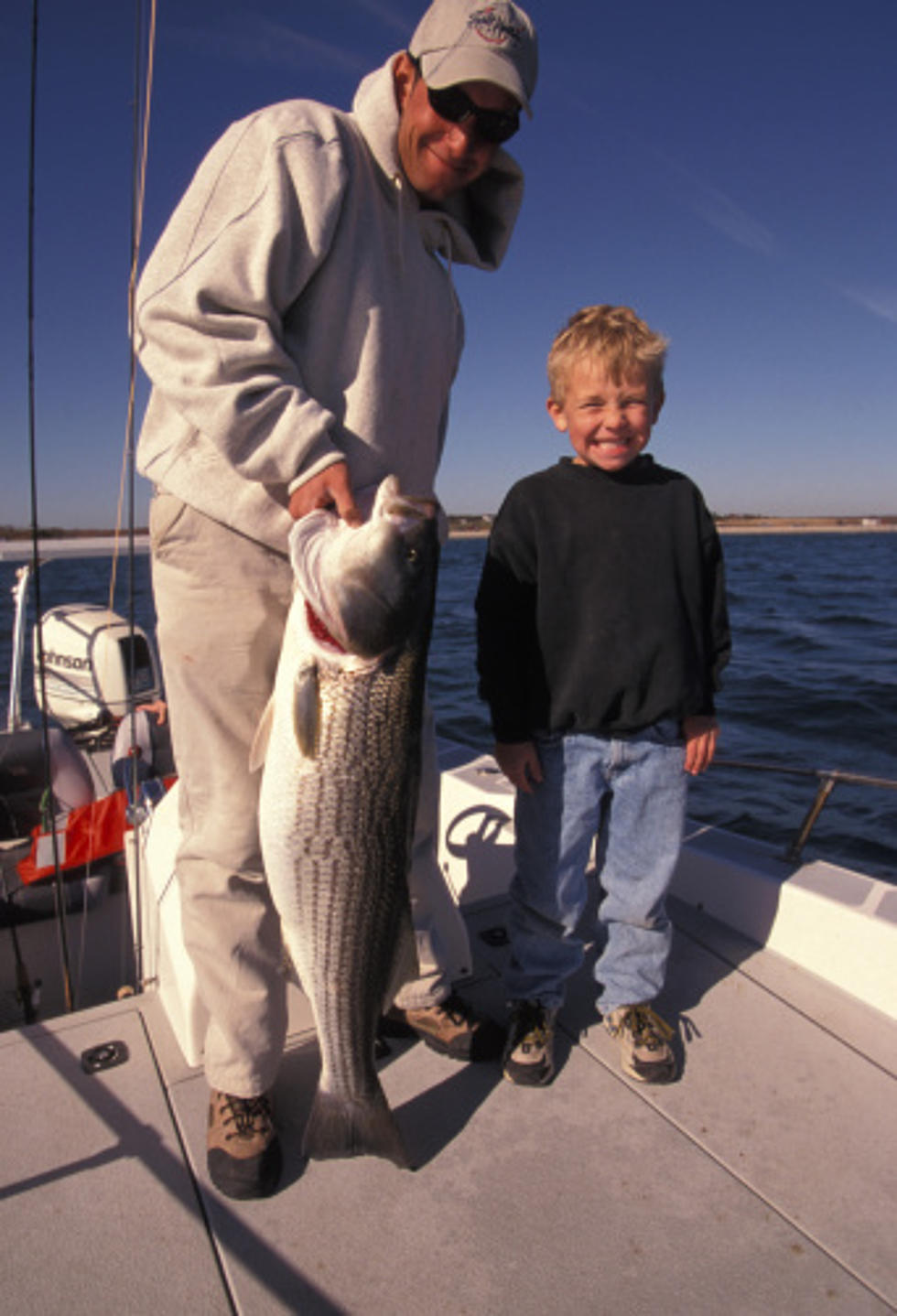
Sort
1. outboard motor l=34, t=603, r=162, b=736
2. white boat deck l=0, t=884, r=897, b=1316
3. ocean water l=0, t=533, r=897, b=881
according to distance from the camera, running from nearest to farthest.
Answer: white boat deck l=0, t=884, r=897, b=1316, outboard motor l=34, t=603, r=162, b=736, ocean water l=0, t=533, r=897, b=881

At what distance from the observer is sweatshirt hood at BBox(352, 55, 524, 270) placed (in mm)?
2197

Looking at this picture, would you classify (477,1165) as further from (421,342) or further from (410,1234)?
(421,342)

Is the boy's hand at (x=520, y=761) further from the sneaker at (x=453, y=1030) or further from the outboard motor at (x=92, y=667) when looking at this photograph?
the outboard motor at (x=92, y=667)

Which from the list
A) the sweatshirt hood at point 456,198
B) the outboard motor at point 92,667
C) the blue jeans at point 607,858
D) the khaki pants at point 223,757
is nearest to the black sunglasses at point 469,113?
the sweatshirt hood at point 456,198

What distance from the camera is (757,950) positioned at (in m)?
3.30

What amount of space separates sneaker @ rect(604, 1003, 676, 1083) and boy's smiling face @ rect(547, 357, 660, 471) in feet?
6.06

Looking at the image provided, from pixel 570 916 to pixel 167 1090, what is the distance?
4.57 ft

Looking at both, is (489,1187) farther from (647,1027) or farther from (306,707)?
(306,707)

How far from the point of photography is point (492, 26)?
207 cm

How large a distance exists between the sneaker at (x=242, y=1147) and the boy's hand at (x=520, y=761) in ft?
4.03

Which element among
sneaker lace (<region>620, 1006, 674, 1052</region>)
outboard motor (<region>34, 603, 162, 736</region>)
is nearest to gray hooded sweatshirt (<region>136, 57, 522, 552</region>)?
sneaker lace (<region>620, 1006, 674, 1052</region>)

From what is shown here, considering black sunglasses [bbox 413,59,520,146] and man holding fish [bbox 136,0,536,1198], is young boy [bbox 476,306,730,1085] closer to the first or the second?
man holding fish [bbox 136,0,536,1198]

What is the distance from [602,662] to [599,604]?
0.19 metres

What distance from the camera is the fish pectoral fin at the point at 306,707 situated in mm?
1951
